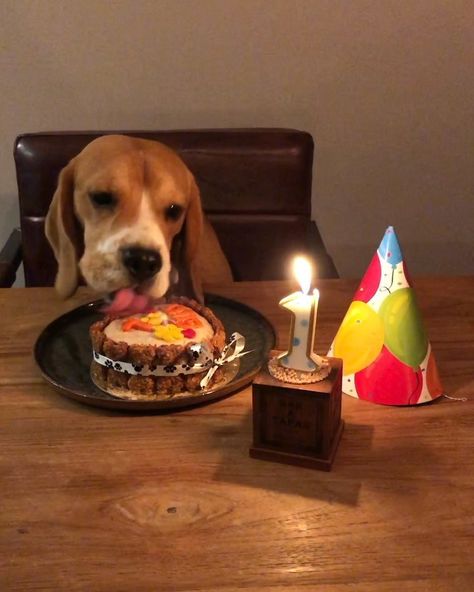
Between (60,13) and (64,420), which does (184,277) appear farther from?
(60,13)

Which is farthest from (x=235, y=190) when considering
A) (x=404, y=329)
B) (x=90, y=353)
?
(x=404, y=329)

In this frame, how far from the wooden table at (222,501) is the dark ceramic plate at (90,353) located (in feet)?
0.07

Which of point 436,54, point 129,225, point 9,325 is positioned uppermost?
point 436,54

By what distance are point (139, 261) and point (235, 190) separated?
70 cm

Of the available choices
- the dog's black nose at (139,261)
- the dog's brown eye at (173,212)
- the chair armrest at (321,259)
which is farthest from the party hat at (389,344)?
the chair armrest at (321,259)

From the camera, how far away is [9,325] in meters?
1.13

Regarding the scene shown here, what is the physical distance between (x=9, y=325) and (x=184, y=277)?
34cm

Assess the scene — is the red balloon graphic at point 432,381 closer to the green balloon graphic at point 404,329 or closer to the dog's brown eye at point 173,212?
the green balloon graphic at point 404,329

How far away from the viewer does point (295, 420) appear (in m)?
0.75

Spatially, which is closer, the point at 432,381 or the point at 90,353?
the point at 432,381

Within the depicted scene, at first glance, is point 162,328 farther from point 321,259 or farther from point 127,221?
point 321,259

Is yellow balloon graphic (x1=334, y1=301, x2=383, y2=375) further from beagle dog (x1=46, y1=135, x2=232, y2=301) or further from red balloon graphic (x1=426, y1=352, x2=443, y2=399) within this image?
beagle dog (x1=46, y1=135, x2=232, y2=301)

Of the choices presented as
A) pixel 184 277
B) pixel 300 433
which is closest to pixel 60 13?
pixel 184 277

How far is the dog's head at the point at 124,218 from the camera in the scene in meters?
1.09
